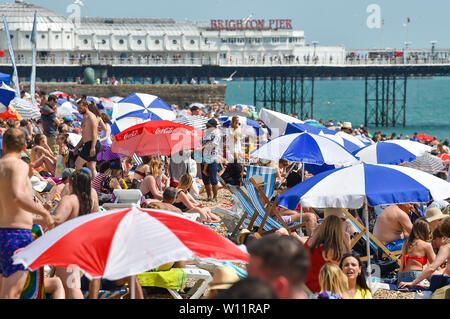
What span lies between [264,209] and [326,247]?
8.24 ft

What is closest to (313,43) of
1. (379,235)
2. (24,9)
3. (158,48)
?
(158,48)

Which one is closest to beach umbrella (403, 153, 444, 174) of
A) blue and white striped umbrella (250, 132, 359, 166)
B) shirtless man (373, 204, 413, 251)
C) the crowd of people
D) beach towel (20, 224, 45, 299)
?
the crowd of people

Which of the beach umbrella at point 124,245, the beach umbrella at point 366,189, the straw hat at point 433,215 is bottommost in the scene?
the straw hat at point 433,215

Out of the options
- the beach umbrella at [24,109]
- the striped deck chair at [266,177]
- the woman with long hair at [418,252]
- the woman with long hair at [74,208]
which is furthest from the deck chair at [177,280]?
the beach umbrella at [24,109]

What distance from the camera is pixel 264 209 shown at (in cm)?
780

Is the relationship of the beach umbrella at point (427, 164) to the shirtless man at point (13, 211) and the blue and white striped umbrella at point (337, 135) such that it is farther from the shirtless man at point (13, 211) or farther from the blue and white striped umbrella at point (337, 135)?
the shirtless man at point (13, 211)

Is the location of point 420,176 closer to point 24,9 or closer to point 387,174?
point 387,174

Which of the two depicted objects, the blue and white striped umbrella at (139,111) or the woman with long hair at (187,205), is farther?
the blue and white striped umbrella at (139,111)

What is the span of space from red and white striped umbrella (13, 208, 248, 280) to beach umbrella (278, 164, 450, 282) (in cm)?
196

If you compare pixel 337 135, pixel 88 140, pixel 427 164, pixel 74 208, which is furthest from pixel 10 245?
pixel 427 164

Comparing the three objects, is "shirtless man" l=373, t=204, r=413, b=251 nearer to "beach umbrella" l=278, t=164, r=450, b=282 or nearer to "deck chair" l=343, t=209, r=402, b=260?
"deck chair" l=343, t=209, r=402, b=260

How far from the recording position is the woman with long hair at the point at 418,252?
635 cm

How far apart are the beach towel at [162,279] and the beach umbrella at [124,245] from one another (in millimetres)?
1354
